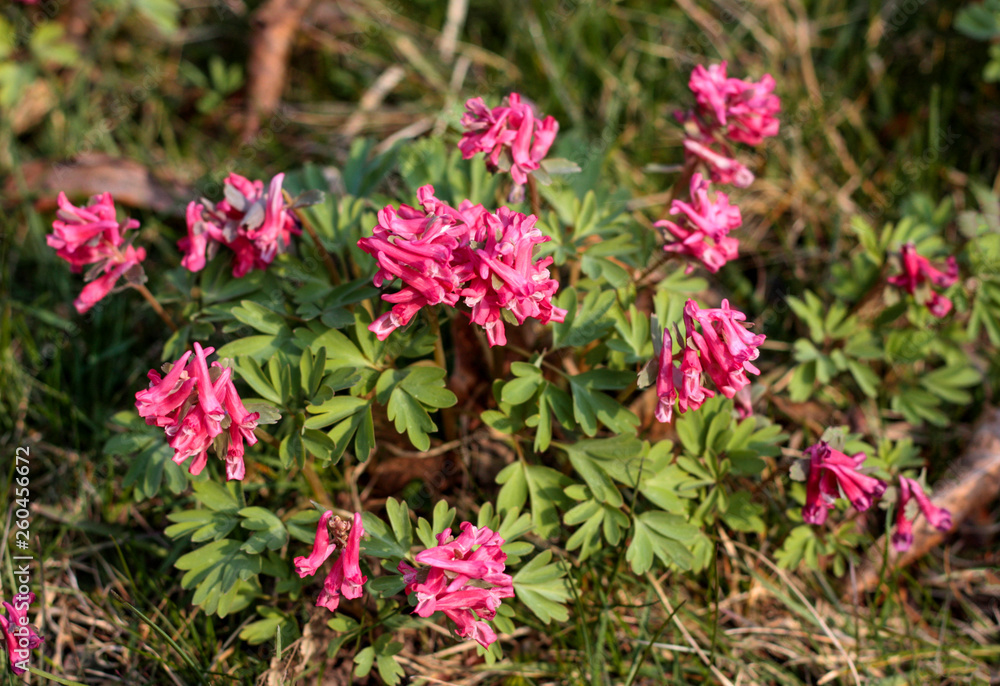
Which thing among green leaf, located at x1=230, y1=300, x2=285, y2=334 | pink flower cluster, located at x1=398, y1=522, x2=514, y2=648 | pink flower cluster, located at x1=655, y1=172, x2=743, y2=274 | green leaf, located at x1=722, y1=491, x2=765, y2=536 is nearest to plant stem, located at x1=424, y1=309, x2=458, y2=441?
green leaf, located at x1=230, y1=300, x2=285, y2=334

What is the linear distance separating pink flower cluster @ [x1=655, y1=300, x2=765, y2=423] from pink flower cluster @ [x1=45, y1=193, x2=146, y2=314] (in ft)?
6.65

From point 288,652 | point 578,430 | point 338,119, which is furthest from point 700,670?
point 338,119

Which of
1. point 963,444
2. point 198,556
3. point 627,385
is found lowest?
point 198,556

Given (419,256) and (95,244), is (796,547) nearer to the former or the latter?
(419,256)

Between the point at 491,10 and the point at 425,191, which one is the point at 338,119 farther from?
the point at 425,191

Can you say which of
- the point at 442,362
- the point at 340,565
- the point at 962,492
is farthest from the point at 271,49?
the point at 962,492

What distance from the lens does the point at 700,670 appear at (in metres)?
2.87

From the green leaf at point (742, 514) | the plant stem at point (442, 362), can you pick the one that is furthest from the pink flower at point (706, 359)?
the plant stem at point (442, 362)

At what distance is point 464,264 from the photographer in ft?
7.43

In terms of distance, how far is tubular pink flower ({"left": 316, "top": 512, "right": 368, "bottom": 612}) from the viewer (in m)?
2.31

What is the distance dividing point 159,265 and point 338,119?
5.39 ft

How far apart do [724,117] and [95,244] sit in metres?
2.51

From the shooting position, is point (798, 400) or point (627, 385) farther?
point (798, 400)

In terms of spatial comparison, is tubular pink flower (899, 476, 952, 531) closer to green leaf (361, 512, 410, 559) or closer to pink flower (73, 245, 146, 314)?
green leaf (361, 512, 410, 559)
